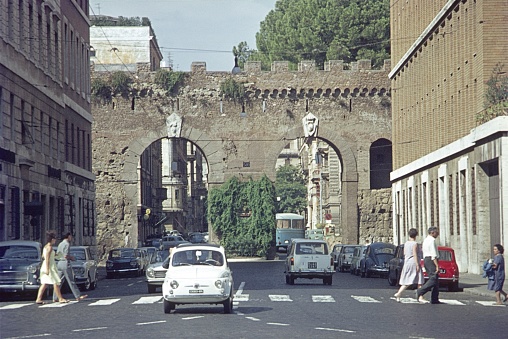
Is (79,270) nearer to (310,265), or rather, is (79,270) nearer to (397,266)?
(310,265)

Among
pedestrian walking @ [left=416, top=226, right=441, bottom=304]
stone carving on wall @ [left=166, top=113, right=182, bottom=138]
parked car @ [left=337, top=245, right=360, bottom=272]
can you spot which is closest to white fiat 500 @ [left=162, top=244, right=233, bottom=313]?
pedestrian walking @ [left=416, top=226, right=441, bottom=304]

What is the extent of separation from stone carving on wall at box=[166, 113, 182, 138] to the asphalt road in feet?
134

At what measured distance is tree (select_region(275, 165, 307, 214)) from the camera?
149 metres

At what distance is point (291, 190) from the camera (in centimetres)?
15138

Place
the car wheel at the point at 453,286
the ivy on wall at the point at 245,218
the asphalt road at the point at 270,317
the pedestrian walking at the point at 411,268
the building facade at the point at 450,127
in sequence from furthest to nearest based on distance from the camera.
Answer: the ivy on wall at the point at 245,218 → the building facade at the point at 450,127 → the car wheel at the point at 453,286 → the pedestrian walking at the point at 411,268 → the asphalt road at the point at 270,317

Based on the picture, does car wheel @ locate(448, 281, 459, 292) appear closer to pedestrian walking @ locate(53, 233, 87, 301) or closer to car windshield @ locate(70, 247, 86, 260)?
pedestrian walking @ locate(53, 233, 87, 301)

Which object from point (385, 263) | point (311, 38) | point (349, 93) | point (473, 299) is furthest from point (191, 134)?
point (473, 299)

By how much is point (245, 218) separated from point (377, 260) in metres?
27.4

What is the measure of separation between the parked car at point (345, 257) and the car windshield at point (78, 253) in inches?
727

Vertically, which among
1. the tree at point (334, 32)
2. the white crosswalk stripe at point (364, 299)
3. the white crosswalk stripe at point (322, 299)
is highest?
the tree at point (334, 32)

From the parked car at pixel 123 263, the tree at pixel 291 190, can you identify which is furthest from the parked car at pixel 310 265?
the tree at pixel 291 190

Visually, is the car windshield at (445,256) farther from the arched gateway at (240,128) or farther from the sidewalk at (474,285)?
the arched gateway at (240,128)

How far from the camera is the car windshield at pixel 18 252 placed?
31112mm

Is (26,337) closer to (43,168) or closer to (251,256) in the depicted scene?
(43,168)
